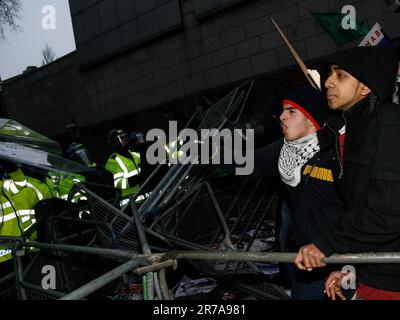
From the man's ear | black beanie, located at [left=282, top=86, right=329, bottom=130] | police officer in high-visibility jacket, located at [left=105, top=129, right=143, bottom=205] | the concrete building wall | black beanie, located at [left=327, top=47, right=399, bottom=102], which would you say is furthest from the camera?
the concrete building wall

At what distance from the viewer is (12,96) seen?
1619cm

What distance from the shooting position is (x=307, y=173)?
2.39 meters

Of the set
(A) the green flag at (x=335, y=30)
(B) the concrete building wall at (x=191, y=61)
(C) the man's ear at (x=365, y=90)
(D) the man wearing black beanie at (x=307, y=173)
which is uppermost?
(B) the concrete building wall at (x=191, y=61)

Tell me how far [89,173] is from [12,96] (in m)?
13.4

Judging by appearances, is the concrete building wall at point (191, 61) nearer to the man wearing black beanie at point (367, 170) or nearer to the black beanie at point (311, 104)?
the black beanie at point (311, 104)

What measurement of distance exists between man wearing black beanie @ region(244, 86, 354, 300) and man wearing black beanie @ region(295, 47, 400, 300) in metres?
0.35

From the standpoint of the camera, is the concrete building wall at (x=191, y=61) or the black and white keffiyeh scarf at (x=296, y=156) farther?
the concrete building wall at (x=191, y=61)

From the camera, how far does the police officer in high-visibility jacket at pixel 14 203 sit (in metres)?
3.77

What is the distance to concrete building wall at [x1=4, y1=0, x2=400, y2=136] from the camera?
778 cm

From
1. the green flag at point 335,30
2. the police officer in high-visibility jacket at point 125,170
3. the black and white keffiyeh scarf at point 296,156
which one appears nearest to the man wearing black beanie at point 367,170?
the black and white keffiyeh scarf at point 296,156

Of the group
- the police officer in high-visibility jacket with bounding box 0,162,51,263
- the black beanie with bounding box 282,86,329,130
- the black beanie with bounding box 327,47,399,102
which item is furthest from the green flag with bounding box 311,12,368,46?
the police officer in high-visibility jacket with bounding box 0,162,51,263

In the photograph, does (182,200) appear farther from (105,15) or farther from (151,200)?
(105,15)

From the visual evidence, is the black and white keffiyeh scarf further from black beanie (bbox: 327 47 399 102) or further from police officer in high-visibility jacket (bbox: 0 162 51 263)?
police officer in high-visibility jacket (bbox: 0 162 51 263)

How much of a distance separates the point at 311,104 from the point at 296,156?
1.12ft
